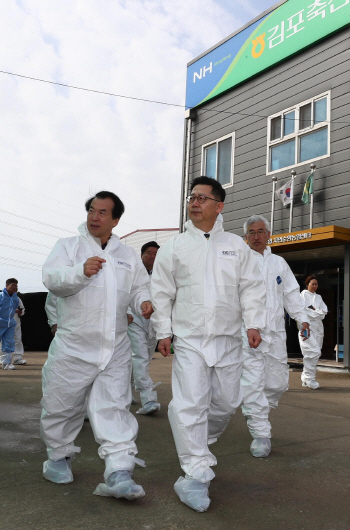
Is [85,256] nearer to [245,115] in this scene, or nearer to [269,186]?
[269,186]

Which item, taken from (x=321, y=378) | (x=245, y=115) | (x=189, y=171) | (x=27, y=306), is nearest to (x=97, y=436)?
(x=321, y=378)

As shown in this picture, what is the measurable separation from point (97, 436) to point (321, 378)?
761 cm

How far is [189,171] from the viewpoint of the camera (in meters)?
14.9

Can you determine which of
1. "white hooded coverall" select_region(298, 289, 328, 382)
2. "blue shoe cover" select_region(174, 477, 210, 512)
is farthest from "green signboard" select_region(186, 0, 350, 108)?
"blue shoe cover" select_region(174, 477, 210, 512)

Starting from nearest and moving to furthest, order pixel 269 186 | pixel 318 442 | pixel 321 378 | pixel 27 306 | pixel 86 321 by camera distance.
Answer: pixel 86 321
pixel 318 442
pixel 321 378
pixel 269 186
pixel 27 306

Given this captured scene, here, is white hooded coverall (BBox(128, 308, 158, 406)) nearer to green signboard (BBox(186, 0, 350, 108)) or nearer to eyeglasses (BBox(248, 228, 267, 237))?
eyeglasses (BBox(248, 228, 267, 237))

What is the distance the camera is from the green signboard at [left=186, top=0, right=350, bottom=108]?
11.2 m

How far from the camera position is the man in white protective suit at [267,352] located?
4.21 meters

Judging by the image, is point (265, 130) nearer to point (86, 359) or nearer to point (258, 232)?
point (258, 232)

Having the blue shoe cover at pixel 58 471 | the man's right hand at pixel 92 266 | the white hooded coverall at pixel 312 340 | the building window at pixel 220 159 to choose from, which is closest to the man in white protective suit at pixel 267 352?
the blue shoe cover at pixel 58 471

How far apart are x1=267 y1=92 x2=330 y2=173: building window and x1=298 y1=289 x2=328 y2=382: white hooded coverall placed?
3298 millimetres

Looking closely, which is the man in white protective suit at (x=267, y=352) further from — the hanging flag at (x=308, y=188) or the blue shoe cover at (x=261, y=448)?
the hanging flag at (x=308, y=188)

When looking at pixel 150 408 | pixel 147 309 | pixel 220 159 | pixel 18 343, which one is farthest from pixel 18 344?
pixel 147 309

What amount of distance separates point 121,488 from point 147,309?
108 cm
